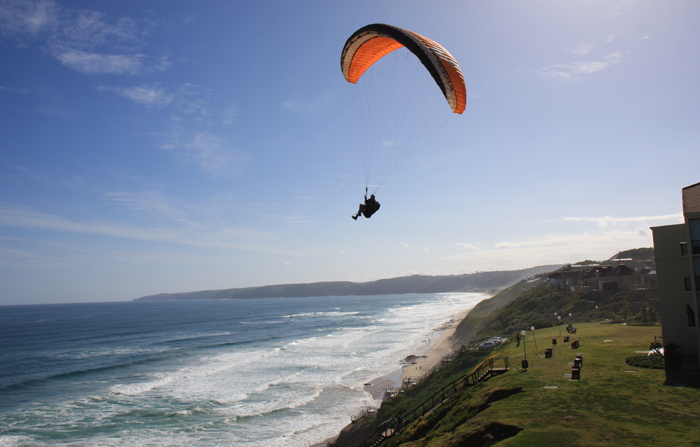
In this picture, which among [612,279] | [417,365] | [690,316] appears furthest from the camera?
[612,279]

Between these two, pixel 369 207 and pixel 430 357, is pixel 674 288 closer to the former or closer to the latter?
pixel 369 207

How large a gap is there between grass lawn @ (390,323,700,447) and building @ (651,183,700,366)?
1615 mm

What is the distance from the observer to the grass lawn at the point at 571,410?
9.73 m

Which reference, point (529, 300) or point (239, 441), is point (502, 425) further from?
point (529, 300)

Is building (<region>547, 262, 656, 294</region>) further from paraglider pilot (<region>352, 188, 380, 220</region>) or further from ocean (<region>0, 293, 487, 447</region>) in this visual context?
paraglider pilot (<region>352, 188, 380, 220</region>)

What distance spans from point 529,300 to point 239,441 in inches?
1671

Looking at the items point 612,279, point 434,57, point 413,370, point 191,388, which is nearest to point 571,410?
point 434,57

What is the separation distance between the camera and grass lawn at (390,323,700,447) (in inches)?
383

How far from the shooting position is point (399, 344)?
189 ft

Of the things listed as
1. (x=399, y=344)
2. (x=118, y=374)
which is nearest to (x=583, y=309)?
(x=399, y=344)

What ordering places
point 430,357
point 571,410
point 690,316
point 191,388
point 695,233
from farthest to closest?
point 430,357, point 191,388, point 690,316, point 695,233, point 571,410

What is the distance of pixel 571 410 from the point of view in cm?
1148

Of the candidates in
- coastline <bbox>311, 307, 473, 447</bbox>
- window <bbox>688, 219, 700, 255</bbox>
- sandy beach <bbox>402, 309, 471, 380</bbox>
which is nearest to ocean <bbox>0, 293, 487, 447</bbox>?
coastline <bbox>311, 307, 473, 447</bbox>

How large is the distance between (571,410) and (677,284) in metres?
11.0
